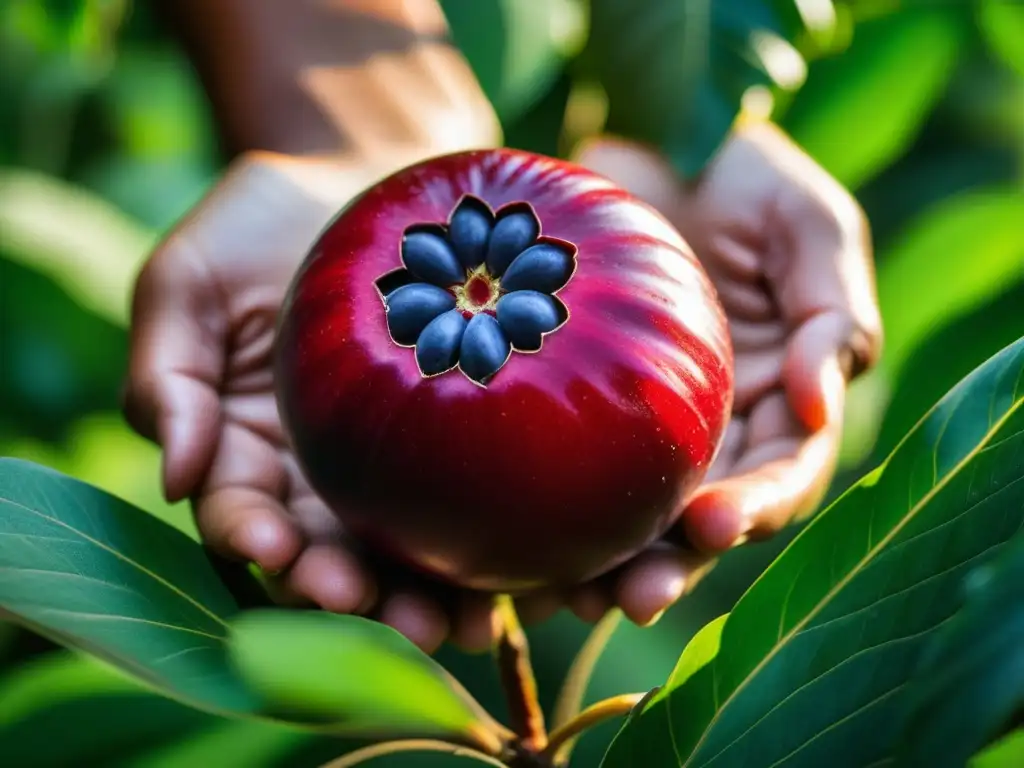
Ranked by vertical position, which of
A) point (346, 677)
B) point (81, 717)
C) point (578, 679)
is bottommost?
point (81, 717)

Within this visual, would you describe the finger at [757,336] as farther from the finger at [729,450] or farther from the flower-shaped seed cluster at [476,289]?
the flower-shaped seed cluster at [476,289]

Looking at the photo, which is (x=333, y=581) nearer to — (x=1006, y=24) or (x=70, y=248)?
(x=70, y=248)

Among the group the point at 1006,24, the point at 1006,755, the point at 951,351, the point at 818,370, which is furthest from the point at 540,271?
the point at 1006,24

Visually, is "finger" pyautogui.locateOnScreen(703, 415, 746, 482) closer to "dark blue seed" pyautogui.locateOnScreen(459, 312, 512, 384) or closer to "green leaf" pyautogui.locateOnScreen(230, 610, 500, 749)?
"dark blue seed" pyautogui.locateOnScreen(459, 312, 512, 384)

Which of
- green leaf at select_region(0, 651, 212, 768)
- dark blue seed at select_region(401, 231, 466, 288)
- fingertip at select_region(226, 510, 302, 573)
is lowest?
green leaf at select_region(0, 651, 212, 768)

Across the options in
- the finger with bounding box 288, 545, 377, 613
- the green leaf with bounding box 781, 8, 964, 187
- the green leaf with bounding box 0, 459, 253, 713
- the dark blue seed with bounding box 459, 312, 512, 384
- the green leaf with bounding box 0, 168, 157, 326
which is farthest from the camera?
the green leaf with bounding box 0, 168, 157, 326

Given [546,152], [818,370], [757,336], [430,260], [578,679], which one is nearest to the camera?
[430,260]

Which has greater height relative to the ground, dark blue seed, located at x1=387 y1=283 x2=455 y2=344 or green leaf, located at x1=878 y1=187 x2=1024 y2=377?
dark blue seed, located at x1=387 y1=283 x2=455 y2=344

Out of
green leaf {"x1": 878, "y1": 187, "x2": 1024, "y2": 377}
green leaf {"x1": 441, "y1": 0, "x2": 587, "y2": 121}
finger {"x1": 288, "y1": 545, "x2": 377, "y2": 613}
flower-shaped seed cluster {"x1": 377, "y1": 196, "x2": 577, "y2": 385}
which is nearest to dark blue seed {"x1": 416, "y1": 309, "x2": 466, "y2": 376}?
flower-shaped seed cluster {"x1": 377, "y1": 196, "x2": 577, "y2": 385}

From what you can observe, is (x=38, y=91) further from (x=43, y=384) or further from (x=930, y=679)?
(x=930, y=679)
